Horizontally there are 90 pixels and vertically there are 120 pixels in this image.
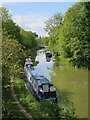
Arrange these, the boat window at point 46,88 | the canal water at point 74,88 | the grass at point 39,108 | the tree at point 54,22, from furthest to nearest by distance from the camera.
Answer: the tree at point 54,22 → the boat window at point 46,88 → the canal water at point 74,88 → the grass at point 39,108

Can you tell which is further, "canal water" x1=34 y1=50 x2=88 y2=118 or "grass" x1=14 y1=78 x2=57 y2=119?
"canal water" x1=34 y1=50 x2=88 y2=118

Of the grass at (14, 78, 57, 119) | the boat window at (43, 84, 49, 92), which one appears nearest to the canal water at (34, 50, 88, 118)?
the boat window at (43, 84, 49, 92)

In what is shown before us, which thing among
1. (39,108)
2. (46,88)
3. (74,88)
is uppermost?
(46,88)

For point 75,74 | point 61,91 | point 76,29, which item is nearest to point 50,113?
point 61,91

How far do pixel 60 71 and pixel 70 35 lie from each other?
329 cm

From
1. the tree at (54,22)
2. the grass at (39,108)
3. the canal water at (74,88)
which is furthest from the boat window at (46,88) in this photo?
the tree at (54,22)

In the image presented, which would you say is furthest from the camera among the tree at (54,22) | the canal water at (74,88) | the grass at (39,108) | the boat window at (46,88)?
the tree at (54,22)

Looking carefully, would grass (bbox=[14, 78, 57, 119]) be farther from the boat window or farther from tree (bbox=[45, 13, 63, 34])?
tree (bbox=[45, 13, 63, 34])

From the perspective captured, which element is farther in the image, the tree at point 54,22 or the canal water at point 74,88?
the tree at point 54,22

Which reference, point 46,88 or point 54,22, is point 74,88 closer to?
point 46,88

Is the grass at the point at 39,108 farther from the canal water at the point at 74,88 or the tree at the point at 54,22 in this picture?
the tree at the point at 54,22

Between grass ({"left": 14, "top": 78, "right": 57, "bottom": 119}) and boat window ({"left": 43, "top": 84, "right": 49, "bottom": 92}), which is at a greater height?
boat window ({"left": 43, "top": 84, "right": 49, "bottom": 92})

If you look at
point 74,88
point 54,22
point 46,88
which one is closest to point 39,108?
point 46,88

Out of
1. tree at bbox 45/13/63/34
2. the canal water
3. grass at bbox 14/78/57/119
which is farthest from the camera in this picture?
tree at bbox 45/13/63/34
